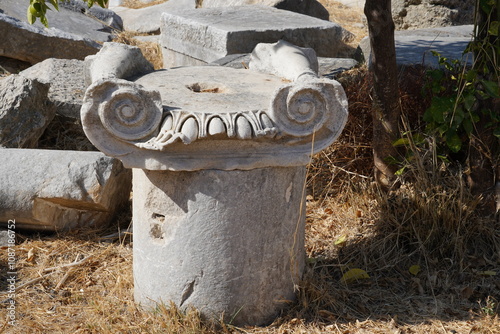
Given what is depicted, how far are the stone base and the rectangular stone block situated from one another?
2.91 metres

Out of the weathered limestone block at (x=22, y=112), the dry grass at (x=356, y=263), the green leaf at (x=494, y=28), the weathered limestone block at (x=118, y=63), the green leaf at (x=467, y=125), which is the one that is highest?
the green leaf at (x=494, y=28)

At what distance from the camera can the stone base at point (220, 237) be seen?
2645mm

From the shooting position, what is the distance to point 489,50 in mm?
3361

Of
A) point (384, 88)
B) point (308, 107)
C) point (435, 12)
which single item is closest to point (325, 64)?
point (384, 88)

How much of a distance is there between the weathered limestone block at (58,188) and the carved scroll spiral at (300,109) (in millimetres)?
1505

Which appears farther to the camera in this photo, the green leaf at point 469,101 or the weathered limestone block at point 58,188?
the weathered limestone block at point 58,188

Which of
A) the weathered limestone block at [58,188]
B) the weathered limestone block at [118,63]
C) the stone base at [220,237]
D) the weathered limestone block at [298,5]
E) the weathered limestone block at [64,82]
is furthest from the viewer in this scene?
the weathered limestone block at [298,5]

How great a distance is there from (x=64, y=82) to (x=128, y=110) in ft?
9.04

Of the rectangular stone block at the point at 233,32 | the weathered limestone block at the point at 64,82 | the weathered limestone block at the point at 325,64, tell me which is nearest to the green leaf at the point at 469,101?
the weathered limestone block at the point at 325,64

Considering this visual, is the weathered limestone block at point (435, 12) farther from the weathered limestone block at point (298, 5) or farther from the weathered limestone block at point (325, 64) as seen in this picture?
the weathered limestone block at point (325, 64)

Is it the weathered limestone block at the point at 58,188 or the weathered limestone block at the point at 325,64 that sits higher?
the weathered limestone block at the point at 325,64

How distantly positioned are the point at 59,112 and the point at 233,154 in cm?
258

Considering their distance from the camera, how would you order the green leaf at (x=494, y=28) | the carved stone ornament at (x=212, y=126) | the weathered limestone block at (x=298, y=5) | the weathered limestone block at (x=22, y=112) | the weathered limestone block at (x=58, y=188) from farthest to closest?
the weathered limestone block at (x=298, y=5) < the weathered limestone block at (x=22, y=112) < the weathered limestone block at (x=58, y=188) < the green leaf at (x=494, y=28) < the carved stone ornament at (x=212, y=126)

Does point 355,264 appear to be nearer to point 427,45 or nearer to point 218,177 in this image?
point 218,177
